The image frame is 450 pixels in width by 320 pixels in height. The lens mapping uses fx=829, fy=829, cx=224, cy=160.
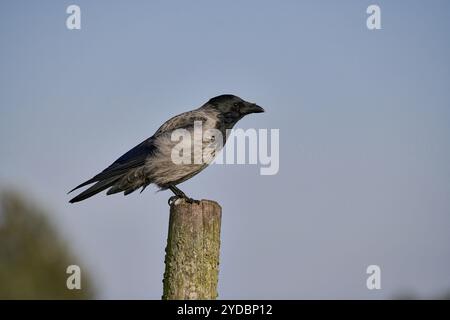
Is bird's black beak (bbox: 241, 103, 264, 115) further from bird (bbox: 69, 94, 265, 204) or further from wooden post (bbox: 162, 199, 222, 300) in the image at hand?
wooden post (bbox: 162, 199, 222, 300)

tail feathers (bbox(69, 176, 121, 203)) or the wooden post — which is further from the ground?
tail feathers (bbox(69, 176, 121, 203))

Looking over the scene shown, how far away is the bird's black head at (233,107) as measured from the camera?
1139 cm

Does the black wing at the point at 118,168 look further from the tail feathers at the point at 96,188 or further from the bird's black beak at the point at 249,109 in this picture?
the bird's black beak at the point at 249,109

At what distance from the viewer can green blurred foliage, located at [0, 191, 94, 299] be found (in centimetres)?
3078

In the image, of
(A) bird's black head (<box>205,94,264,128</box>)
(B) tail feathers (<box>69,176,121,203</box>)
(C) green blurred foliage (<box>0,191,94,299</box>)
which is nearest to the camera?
(B) tail feathers (<box>69,176,121,203</box>)

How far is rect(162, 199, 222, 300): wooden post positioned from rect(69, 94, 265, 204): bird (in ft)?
8.68

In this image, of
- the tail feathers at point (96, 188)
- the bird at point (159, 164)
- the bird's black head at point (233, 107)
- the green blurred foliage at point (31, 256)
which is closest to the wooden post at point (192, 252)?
the bird at point (159, 164)

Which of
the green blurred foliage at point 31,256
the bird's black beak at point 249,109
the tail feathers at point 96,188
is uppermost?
the bird's black beak at point 249,109

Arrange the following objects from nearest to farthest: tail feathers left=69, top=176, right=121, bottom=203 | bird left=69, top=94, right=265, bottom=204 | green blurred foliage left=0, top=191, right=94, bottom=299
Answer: tail feathers left=69, top=176, right=121, bottom=203
bird left=69, top=94, right=265, bottom=204
green blurred foliage left=0, top=191, right=94, bottom=299

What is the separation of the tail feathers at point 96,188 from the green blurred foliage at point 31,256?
67.5ft

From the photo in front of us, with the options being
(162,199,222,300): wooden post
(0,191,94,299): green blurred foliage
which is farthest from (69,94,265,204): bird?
(0,191,94,299): green blurred foliage

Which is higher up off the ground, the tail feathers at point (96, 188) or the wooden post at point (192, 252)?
the tail feathers at point (96, 188)
